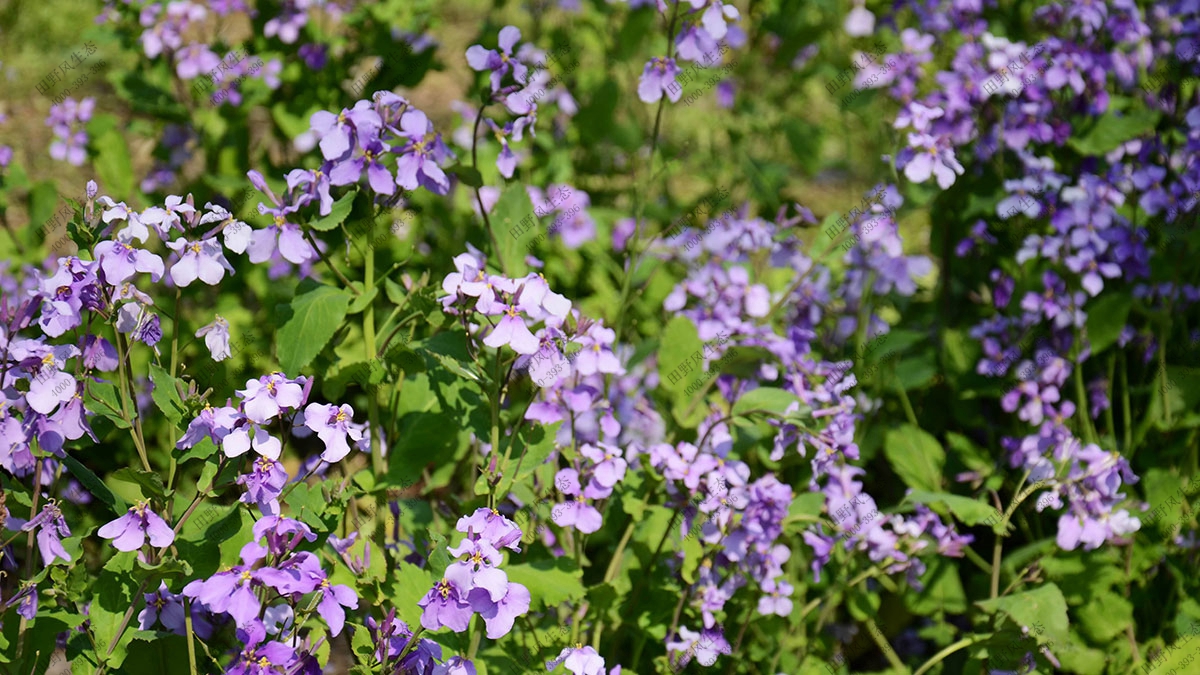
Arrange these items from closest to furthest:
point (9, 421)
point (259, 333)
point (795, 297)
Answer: point (9, 421) < point (795, 297) < point (259, 333)

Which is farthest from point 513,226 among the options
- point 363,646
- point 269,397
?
point 363,646

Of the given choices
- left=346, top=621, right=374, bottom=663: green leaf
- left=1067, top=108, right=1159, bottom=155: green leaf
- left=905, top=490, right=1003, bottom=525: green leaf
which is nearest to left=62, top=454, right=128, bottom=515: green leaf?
left=346, top=621, right=374, bottom=663: green leaf

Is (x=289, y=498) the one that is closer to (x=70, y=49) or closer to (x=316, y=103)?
(x=316, y=103)

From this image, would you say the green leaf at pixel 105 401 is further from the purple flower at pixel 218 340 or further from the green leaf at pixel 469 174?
the green leaf at pixel 469 174

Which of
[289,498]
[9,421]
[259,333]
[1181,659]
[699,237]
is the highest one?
[9,421]

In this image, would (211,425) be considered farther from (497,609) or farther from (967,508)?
(967,508)

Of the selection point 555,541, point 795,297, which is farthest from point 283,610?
point 795,297

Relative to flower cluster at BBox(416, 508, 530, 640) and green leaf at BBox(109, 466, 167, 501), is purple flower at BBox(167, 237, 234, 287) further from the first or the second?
flower cluster at BBox(416, 508, 530, 640)
